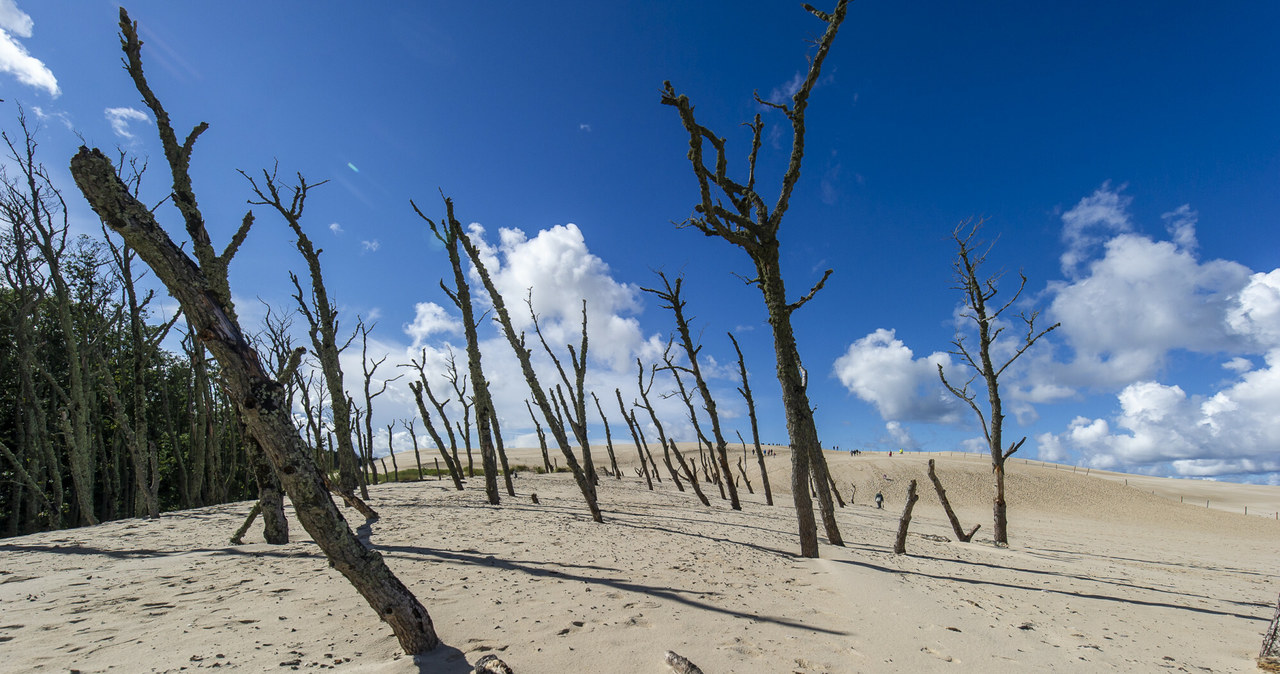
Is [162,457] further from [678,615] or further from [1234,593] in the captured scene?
[1234,593]

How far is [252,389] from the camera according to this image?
9.71 feet

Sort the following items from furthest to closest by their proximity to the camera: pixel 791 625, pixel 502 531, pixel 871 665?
pixel 502 531 < pixel 791 625 < pixel 871 665

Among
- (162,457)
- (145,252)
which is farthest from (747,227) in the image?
(162,457)

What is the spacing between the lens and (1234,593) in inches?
282

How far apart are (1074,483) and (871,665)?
3652cm

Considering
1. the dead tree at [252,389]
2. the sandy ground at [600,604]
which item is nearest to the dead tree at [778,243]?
the sandy ground at [600,604]

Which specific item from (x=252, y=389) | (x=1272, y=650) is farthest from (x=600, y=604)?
(x=1272, y=650)

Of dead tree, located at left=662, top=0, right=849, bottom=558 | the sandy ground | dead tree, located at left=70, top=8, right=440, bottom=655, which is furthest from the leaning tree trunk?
dead tree, located at left=662, top=0, right=849, bottom=558

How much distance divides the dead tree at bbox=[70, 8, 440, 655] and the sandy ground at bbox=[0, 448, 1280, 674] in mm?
538

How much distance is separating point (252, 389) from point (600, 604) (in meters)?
3.13

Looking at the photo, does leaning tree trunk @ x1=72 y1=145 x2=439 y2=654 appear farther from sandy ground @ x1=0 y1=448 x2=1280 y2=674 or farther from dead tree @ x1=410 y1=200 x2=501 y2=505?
dead tree @ x1=410 y1=200 x2=501 y2=505

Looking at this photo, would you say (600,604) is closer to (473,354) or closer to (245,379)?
(245,379)

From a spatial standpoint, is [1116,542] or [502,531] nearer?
[502,531]

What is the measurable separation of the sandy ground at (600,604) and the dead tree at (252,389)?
1.76ft
